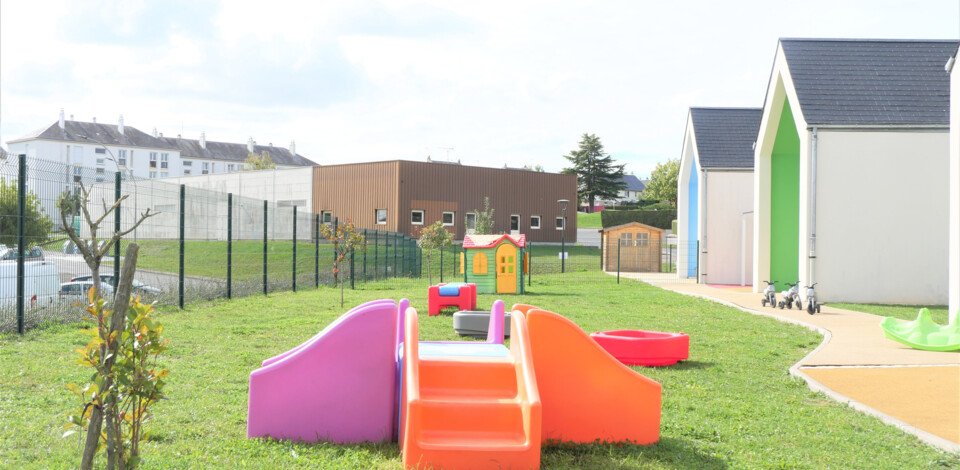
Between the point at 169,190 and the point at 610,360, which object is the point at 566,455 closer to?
the point at 610,360

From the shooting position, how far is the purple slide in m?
6.05

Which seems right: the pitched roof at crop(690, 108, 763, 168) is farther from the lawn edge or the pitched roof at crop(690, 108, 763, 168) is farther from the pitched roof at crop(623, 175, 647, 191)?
the pitched roof at crop(623, 175, 647, 191)

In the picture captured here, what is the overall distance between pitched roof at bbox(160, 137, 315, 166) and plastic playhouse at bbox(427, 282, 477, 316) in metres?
93.4

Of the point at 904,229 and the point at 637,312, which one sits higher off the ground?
the point at 904,229

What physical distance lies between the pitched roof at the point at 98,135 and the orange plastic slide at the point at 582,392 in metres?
90.7

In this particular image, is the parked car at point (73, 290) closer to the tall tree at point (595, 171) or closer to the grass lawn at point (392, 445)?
the grass lawn at point (392, 445)

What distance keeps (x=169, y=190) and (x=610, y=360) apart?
12.7 meters

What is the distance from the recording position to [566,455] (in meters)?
5.86

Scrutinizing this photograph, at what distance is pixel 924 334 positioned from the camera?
12.2 m

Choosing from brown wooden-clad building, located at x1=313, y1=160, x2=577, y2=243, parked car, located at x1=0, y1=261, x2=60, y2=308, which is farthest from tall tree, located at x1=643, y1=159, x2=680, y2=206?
parked car, located at x1=0, y1=261, x2=60, y2=308

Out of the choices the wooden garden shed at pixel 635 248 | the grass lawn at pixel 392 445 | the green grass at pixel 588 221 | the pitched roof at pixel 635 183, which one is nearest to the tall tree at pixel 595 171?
the green grass at pixel 588 221

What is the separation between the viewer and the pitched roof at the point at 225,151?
10549 cm

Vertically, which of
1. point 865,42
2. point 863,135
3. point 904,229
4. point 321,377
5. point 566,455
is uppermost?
point 865,42

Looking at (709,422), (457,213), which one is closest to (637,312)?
(709,422)
